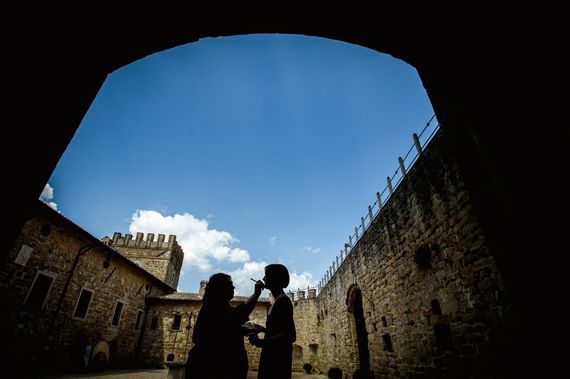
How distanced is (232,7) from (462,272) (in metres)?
5.41

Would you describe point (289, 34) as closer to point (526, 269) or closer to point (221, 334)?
point (526, 269)

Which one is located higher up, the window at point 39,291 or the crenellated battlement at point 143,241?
the crenellated battlement at point 143,241

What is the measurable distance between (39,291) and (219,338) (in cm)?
1179

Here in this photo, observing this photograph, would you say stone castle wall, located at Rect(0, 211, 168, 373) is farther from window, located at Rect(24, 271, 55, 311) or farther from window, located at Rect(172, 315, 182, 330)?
window, located at Rect(172, 315, 182, 330)

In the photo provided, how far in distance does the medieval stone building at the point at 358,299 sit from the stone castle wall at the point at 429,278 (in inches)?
→ 1.0

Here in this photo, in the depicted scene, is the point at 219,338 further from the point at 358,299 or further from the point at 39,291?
the point at 39,291

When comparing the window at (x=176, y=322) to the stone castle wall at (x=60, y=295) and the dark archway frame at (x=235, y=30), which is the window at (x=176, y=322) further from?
the dark archway frame at (x=235, y=30)

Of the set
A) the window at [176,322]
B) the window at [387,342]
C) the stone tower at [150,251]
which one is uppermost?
the stone tower at [150,251]

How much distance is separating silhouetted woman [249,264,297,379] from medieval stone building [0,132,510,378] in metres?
1.84

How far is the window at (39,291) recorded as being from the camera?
31.1 ft

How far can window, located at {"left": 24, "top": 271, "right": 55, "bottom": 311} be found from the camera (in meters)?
9.48

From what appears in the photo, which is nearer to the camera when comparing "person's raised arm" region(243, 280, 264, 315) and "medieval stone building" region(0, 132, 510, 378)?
"person's raised arm" region(243, 280, 264, 315)

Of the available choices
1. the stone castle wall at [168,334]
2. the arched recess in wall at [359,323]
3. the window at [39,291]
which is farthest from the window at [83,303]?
the arched recess in wall at [359,323]

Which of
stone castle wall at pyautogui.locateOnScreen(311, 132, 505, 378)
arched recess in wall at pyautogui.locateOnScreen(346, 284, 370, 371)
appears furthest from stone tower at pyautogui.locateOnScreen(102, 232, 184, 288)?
stone castle wall at pyautogui.locateOnScreen(311, 132, 505, 378)
